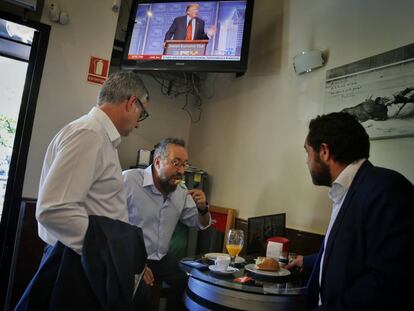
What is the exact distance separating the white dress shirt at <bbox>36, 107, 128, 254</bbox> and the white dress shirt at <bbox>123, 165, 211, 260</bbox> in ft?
2.61

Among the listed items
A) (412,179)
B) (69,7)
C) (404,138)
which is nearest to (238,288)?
(412,179)

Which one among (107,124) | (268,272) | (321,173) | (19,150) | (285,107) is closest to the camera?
(107,124)

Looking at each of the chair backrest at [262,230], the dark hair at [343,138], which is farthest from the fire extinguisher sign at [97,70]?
the dark hair at [343,138]

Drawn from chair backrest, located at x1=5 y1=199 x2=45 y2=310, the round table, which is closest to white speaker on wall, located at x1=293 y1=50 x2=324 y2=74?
the round table

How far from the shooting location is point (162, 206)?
208 cm

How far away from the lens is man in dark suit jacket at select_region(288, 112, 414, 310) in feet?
3.13

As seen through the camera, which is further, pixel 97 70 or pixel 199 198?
pixel 97 70

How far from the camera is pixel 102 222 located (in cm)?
106

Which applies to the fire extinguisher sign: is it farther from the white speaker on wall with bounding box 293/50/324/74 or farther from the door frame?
the white speaker on wall with bounding box 293/50/324/74

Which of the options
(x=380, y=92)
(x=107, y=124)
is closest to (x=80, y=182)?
(x=107, y=124)

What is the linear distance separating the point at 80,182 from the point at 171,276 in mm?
1268

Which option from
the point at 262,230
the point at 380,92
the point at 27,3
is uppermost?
the point at 27,3

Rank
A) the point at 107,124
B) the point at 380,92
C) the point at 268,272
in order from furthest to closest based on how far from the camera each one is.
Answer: the point at 380,92
the point at 268,272
the point at 107,124

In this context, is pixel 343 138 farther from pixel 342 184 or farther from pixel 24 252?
pixel 24 252
